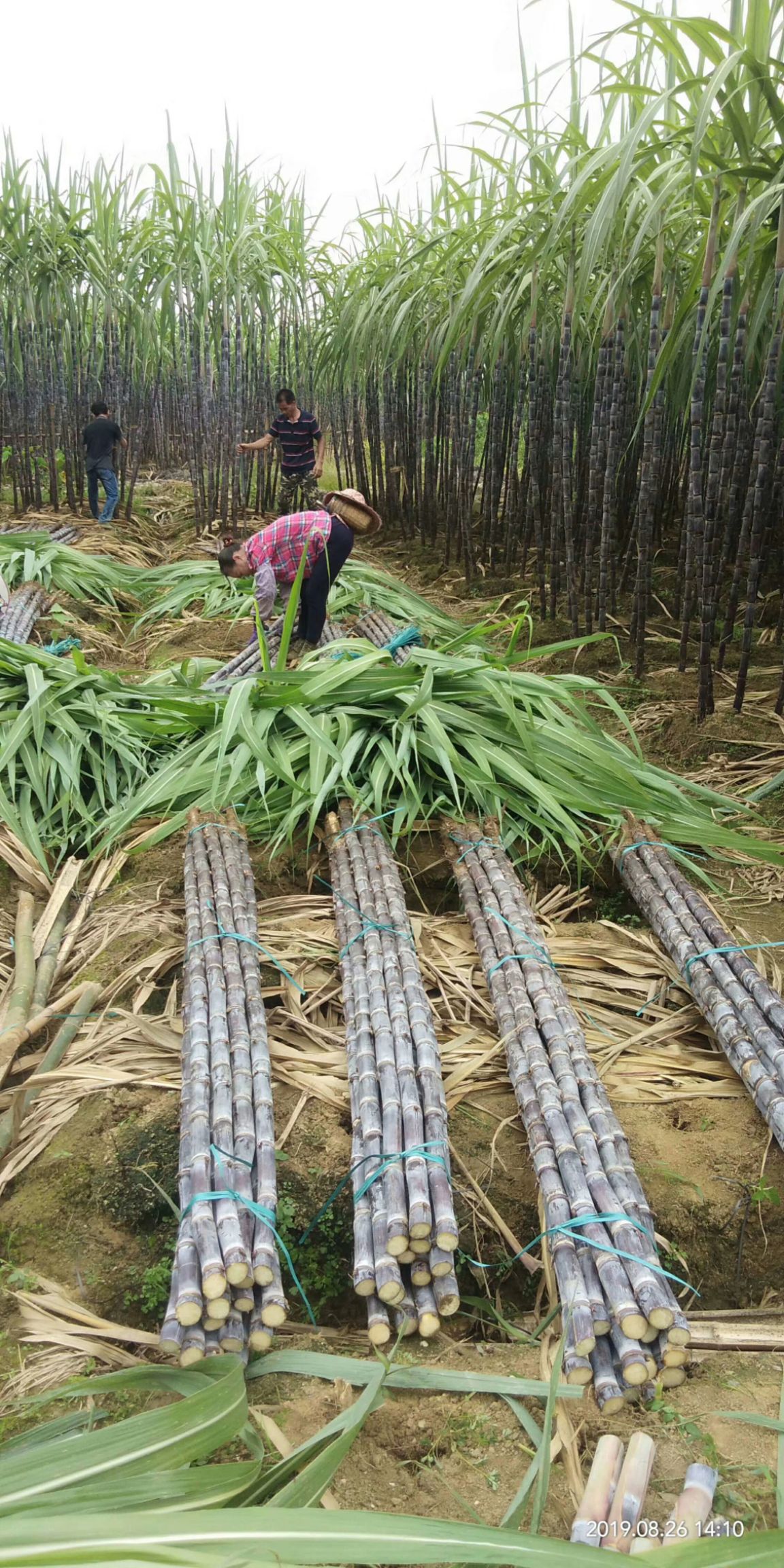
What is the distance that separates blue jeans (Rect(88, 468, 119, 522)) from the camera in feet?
24.0

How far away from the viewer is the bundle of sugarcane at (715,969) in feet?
6.56

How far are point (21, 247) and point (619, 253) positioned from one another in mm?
5188

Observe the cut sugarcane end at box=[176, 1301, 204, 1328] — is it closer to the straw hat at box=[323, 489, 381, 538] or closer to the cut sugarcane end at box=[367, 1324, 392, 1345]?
the cut sugarcane end at box=[367, 1324, 392, 1345]

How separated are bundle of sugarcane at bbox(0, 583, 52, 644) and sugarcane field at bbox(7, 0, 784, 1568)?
0.04 metres

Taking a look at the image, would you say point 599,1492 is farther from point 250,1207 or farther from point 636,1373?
point 250,1207

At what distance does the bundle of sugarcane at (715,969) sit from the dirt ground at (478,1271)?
11 cm

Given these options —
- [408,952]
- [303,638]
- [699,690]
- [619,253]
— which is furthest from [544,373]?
[408,952]

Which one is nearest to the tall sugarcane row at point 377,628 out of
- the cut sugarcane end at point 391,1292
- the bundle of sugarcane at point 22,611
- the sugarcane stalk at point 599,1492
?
the bundle of sugarcane at point 22,611

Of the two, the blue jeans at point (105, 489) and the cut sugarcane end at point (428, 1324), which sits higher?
the blue jeans at point (105, 489)

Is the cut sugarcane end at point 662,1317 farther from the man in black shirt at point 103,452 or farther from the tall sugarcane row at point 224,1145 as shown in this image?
the man in black shirt at point 103,452

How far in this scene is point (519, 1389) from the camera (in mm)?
1469

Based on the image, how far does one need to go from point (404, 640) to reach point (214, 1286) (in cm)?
255

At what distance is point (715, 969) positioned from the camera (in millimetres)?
2252

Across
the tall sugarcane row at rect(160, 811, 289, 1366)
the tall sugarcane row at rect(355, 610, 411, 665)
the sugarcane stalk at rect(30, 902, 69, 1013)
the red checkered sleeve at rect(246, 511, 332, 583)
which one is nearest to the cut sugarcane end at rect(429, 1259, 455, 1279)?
the tall sugarcane row at rect(160, 811, 289, 1366)
